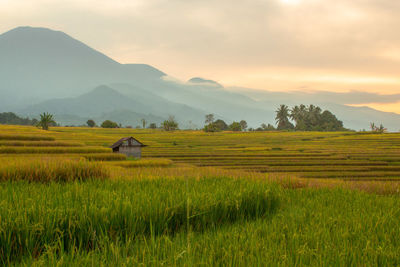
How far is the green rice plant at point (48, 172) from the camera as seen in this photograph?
732 cm

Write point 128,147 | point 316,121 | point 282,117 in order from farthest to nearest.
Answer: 1. point 282,117
2. point 316,121
3. point 128,147

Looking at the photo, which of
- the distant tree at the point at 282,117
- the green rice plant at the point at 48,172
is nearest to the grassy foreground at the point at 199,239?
the green rice plant at the point at 48,172

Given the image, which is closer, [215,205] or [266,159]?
[215,205]

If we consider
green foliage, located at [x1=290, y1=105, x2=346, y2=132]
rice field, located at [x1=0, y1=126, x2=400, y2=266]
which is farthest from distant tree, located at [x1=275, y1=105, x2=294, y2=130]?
rice field, located at [x1=0, y1=126, x2=400, y2=266]

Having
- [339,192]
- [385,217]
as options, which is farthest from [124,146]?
[385,217]

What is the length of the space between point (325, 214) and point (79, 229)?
4.19m

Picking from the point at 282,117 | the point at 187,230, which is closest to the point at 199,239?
the point at 187,230

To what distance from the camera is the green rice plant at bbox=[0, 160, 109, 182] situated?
7.32 meters

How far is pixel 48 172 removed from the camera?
7.46 meters

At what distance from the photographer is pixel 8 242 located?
3016 millimetres

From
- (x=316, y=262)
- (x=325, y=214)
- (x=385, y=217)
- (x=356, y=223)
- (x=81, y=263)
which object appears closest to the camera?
(x=81, y=263)

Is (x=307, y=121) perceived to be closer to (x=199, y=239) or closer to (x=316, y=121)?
(x=316, y=121)

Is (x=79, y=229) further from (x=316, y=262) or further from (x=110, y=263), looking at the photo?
(x=316, y=262)

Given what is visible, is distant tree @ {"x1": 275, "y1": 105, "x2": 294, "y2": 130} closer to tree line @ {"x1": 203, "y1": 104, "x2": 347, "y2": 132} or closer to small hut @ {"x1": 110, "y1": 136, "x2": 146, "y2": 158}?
tree line @ {"x1": 203, "y1": 104, "x2": 347, "y2": 132}
